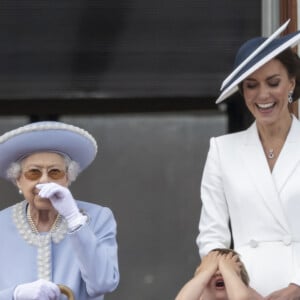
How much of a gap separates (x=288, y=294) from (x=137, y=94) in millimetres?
1950

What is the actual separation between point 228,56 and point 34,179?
5.97 ft

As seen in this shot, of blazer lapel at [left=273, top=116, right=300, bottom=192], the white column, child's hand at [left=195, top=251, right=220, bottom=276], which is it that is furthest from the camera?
the white column

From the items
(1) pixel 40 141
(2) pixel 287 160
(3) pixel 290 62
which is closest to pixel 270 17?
(3) pixel 290 62

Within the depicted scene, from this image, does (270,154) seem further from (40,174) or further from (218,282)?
(40,174)

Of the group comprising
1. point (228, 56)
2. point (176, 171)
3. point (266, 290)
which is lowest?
point (266, 290)

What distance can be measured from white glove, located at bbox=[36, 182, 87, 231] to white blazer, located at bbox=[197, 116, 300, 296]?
494 mm

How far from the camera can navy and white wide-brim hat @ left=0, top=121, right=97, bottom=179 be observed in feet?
17.9

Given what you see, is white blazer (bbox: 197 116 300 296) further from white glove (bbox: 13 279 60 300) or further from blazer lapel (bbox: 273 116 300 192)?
white glove (bbox: 13 279 60 300)

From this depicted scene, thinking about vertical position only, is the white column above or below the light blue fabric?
above

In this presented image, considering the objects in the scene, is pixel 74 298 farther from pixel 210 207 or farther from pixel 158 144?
pixel 158 144

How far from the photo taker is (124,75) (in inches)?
278

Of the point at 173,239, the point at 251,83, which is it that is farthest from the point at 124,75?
the point at 251,83

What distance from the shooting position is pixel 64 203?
530 centimetres

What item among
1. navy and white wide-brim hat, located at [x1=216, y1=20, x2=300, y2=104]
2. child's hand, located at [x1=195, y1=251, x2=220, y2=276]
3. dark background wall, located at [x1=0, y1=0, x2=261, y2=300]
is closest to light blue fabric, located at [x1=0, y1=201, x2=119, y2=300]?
child's hand, located at [x1=195, y1=251, x2=220, y2=276]
